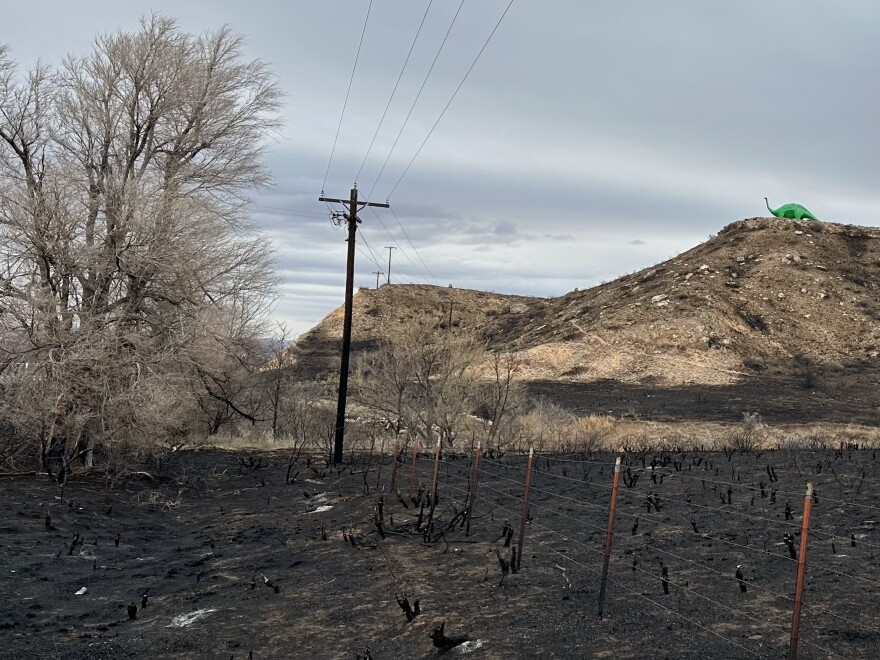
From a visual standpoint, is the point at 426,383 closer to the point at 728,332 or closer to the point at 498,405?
the point at 498,405

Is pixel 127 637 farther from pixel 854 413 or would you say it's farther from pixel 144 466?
pixel 854 413

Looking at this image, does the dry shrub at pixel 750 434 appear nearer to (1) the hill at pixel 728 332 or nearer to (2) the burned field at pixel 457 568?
(1) the hill at pixel 728 332

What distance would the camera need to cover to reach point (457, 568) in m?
9.66

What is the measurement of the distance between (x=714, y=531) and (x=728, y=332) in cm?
4185

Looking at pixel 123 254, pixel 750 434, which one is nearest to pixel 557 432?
pixel 750 434

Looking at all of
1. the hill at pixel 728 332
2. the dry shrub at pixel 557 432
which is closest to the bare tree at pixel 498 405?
the dry shrub at pixel 557 432

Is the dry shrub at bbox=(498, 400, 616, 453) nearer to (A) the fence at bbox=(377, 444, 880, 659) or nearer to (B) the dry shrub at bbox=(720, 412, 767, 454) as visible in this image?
(B) the dry shrub at bbox=(720, 412, 767, 454)

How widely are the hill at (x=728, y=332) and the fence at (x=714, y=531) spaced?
57.7 ft

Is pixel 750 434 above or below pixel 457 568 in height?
above

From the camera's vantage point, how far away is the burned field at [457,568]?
7336mm

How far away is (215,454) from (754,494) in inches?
573

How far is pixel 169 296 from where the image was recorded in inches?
700

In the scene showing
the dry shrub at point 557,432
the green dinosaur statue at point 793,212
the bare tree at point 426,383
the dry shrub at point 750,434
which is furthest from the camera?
the green dinosaur statue at point 793,212

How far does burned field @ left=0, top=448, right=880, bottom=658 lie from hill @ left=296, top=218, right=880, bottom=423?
20169mm
